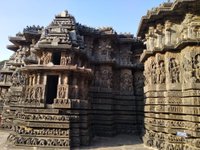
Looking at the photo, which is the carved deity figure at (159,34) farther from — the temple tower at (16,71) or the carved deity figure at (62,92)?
the temple tower at (16,71)

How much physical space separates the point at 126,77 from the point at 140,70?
1484mm

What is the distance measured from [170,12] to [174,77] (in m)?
4.06

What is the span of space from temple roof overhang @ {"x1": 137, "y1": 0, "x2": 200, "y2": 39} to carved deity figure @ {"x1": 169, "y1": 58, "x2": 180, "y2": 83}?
9.12 ft

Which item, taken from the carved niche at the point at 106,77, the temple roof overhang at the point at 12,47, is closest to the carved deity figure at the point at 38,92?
the carved niche at the point at 106,77

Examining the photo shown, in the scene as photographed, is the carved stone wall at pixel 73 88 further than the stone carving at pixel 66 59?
No

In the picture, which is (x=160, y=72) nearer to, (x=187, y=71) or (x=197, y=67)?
(x=187, y=71)

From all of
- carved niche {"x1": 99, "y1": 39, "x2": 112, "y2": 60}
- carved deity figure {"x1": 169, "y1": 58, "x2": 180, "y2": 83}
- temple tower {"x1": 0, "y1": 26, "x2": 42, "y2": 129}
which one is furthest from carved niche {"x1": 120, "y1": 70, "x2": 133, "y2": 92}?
temple tower {"x1": 0, "y1": 26, "x2": 42, "y2": 129}

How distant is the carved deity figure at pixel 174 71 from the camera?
11.9 metres

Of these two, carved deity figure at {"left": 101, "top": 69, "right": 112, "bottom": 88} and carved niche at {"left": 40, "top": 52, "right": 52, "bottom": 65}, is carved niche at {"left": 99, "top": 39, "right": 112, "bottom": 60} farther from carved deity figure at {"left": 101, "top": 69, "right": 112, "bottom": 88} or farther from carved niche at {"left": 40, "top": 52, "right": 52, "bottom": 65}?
carved niche at {"left": 40, "top": 52, "right": 52, "bottom": 65}

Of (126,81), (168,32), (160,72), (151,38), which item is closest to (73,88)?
(160,72)

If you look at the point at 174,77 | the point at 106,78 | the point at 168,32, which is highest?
the point at 168,32

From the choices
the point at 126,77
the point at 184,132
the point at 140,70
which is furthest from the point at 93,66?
the point at 184,132

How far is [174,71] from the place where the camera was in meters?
12.1

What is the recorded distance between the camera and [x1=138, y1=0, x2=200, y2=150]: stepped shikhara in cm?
1056
